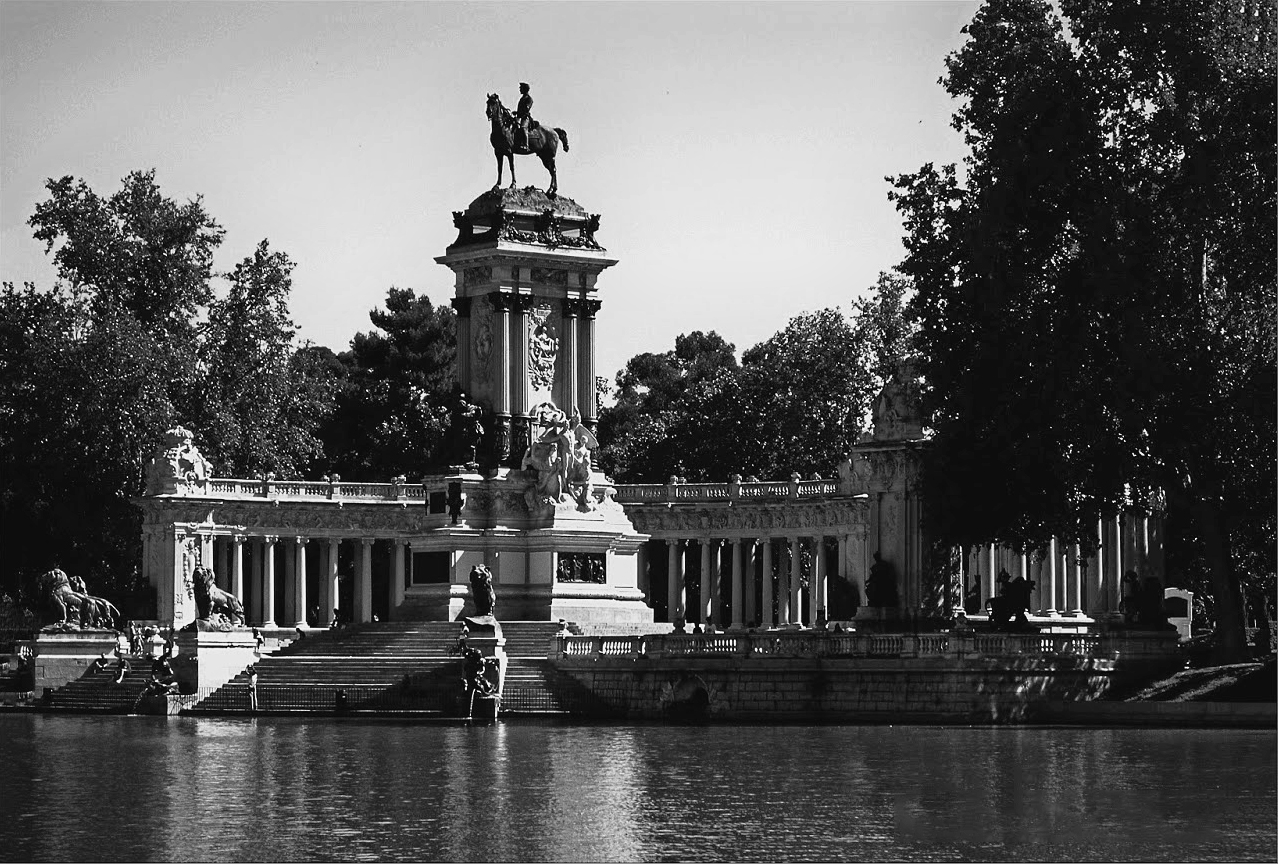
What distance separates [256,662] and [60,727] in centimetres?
843

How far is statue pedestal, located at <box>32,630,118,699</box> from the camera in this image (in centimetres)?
7294

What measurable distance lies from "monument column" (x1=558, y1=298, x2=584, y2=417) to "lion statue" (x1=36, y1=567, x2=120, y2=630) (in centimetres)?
1427

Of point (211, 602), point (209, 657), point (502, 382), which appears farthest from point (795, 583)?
point (209, 657)

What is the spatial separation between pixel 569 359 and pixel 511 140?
6596 millimetres

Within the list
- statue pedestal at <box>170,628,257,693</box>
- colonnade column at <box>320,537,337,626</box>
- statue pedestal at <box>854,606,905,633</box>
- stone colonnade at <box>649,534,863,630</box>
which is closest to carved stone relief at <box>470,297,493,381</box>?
statue pedestal at <box>170,628,257,693</box>

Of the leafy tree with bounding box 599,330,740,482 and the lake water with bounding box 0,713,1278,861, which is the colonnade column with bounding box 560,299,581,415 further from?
the leafy tree with bounding box 599,330,740,482

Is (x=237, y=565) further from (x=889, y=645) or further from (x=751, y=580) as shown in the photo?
(x=889, y=645)

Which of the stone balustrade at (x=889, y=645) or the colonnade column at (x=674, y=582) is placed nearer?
the stone balustrade at (x=889, y=645)

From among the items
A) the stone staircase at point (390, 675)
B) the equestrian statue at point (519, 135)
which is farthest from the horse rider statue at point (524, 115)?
the stone staircase at point (390, 675)

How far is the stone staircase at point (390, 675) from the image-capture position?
63.3 m

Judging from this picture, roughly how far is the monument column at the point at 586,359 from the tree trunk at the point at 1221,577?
67.6ft

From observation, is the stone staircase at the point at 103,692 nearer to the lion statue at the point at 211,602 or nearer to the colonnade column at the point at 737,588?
the lion statue at the point at 211,602

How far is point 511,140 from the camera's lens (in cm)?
7856

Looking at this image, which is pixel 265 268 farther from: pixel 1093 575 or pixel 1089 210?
pixel 1089 210
